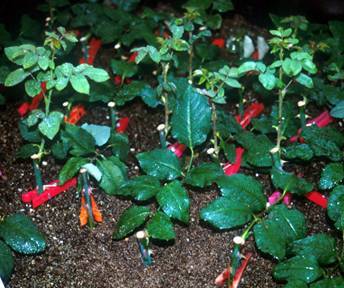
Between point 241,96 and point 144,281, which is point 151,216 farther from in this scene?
point 241,96

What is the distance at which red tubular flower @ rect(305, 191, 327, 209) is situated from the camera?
5.77ft

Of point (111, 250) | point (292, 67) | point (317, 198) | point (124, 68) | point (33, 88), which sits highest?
point (292, 67)

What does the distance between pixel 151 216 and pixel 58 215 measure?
0.29m

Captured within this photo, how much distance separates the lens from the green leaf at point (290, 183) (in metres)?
1.67

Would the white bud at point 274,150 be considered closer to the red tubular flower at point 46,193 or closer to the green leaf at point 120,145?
the green leaf at point 120,145

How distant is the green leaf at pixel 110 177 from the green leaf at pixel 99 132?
0.11 m

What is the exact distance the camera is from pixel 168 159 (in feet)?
5.67

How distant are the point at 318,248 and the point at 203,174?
365 millimetres

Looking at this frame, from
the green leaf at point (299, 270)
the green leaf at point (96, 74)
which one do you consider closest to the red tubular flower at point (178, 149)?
the green leaf at point (96, 74)

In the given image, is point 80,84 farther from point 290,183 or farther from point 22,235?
point 290,183

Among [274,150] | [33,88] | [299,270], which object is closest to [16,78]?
[33,88]

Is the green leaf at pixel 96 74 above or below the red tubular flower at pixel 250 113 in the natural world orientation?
above

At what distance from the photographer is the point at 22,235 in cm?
162

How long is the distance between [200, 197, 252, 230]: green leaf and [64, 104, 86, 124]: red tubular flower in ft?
1.95
